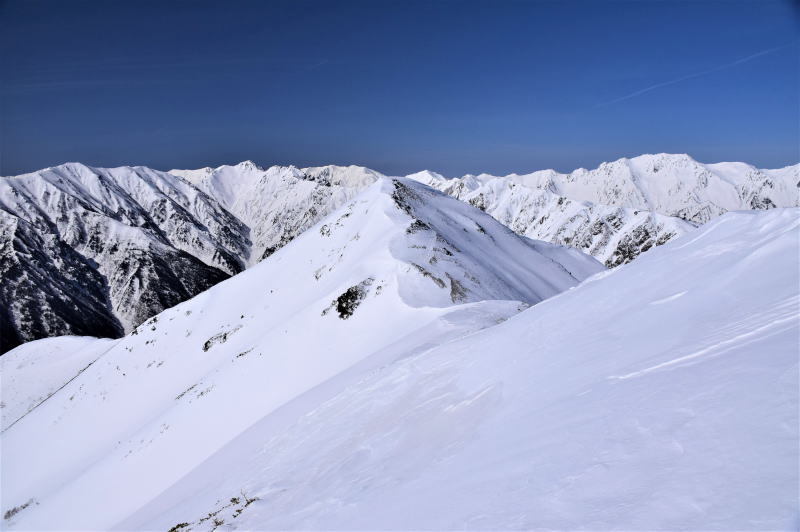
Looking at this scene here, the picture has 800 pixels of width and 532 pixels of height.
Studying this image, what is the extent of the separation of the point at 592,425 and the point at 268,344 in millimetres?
32745

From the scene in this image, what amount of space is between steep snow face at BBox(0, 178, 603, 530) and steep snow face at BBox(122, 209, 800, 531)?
692 cm

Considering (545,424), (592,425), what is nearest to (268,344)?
(545,424)

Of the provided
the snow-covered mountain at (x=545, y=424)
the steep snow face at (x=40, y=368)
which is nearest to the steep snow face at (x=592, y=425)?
the snow-covered mountain at (x=545, y=424)

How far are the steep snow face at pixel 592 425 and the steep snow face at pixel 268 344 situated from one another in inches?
272

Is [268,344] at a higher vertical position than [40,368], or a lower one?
lower

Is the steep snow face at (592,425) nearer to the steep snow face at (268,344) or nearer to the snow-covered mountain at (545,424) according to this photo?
the snow-covered mountain at (545,424)

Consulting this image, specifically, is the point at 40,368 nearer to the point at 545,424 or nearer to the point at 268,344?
the point at 268,344

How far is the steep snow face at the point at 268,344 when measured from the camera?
2641 cm

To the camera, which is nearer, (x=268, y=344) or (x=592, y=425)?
(x=592, y=425)

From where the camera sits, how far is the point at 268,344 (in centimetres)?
3631

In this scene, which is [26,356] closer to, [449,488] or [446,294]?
[446,294]

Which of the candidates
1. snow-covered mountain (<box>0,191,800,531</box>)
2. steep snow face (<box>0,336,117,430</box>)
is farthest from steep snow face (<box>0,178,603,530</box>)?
steep snow face (<box>0,336,117,430</box>)

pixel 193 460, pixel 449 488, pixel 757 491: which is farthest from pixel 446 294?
pixel 757 491

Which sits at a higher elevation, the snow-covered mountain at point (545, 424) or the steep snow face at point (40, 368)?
the steep snow face at point (40, 368)
